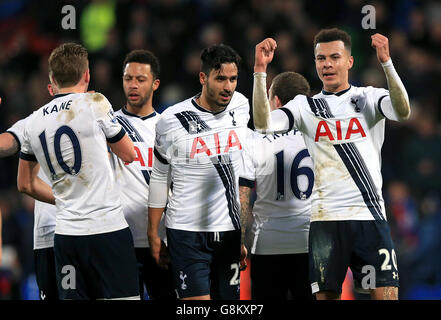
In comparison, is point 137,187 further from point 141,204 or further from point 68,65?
point 68,65

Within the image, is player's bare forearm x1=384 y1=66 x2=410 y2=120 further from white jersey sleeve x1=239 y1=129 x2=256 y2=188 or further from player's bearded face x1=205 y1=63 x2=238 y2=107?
white jersey sleeve x1=239 y1=129 x2=256 y2=188

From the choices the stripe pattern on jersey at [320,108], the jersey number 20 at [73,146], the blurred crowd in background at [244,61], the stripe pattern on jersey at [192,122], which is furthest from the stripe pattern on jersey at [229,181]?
the blurred crowd in background at [244,61]

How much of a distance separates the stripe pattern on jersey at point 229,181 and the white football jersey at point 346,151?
53cm

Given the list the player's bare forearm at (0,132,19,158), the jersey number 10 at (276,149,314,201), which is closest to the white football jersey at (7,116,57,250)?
the player's bare forearm at (0,132,19,158)

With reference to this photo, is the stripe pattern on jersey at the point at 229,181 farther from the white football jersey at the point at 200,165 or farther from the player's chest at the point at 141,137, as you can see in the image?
the player's chest at the point at 141,137

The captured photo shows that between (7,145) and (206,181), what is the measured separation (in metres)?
1.45

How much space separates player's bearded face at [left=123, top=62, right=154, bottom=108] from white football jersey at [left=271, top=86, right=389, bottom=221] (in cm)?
136

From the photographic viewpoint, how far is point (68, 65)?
588 cm

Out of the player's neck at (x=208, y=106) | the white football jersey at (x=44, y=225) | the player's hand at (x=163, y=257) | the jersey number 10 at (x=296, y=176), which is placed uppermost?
the player's neck at (x=208, y=106)

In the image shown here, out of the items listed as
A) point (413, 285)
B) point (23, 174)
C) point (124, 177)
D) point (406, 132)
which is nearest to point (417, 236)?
point (413, 285)

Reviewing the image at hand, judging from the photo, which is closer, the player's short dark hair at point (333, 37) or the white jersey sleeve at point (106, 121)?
the white jersey sleeve at point (106, 121)

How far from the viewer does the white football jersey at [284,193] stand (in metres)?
6.62

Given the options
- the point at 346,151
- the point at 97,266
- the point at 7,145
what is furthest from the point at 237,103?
the point at 7,145

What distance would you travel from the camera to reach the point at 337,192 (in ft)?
19.1
